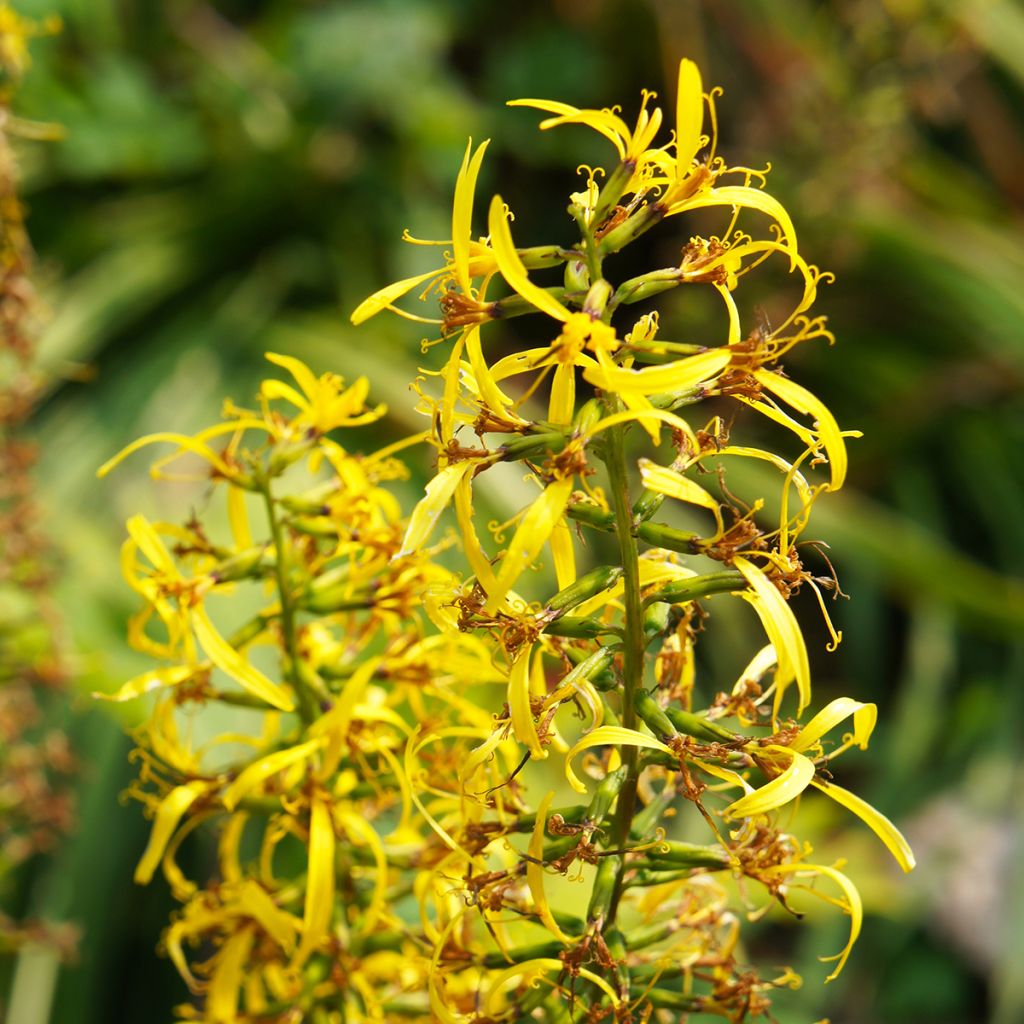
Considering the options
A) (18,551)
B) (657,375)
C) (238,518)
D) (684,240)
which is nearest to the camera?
(657,375)

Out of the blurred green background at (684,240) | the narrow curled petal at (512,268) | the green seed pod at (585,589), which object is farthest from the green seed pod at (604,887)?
the blurred green background at (684,240)

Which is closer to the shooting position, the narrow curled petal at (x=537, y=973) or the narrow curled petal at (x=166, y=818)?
the narrow curled petal at (x=537, y=973)

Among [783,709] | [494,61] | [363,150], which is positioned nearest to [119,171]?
[363,150]

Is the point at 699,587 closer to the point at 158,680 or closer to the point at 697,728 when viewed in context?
the point at 697,728

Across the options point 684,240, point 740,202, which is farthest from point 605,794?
point 684,240

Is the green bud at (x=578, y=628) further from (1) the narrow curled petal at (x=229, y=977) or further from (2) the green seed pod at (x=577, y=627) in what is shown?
(1) the narrow curled petal at (x=229, y=977)

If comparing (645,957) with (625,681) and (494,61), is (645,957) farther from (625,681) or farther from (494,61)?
(494,61)
